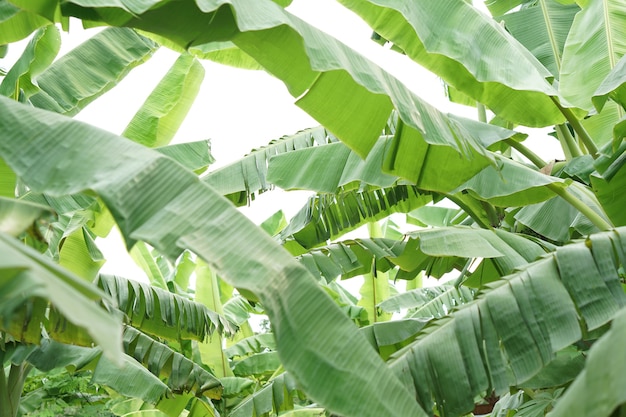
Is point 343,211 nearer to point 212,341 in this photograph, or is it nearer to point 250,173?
point 250,173

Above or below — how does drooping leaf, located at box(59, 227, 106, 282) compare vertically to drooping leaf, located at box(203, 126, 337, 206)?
below

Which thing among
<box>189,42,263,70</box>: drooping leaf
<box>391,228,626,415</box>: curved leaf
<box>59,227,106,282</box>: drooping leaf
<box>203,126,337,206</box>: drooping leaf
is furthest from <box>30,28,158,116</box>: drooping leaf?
<box>391,228,626,415</box>: curved leaf

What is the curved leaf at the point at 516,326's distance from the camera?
1977 mm

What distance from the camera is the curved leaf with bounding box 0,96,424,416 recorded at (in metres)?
1.41

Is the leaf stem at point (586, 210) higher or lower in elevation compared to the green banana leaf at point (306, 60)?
lower

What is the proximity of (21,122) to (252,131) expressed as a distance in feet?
31.7

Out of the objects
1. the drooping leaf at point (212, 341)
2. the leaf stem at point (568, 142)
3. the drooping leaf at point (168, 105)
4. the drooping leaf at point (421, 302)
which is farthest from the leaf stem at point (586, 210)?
the drooping leaf at point (212, 341)

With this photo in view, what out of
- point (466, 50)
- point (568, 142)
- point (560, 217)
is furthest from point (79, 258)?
point (568, 142)

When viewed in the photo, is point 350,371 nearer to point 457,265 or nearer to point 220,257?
point 220,257

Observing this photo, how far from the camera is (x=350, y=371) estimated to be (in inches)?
56.9

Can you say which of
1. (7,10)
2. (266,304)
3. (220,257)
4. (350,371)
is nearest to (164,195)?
(220,257)

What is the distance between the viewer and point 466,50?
2.55m

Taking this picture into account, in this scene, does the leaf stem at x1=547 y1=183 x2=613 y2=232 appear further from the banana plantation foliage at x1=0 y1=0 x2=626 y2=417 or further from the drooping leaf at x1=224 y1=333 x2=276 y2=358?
the drooping leaf at x1=224 y1=333 x2=276 y2=358

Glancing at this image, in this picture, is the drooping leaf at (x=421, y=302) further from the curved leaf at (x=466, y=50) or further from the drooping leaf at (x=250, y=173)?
the curved leaf at (x=466, y=50)
